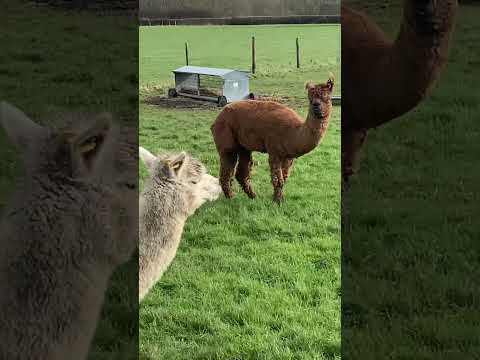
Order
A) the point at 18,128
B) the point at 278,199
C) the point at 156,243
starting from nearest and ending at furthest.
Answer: the point at 18,128 → the point at 156,243 → the point at 278,199

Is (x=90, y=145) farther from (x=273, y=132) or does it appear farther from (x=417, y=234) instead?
(x=417, y=234)

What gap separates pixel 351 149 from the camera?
3.48 meters

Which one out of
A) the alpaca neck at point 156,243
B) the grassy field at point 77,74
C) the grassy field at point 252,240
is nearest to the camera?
the alpaca neck at point 156,243

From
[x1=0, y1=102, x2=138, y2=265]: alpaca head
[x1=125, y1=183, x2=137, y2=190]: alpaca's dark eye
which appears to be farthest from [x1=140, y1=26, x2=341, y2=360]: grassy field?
[x1=0, y1=102, x2=138, y2=265]: alpaca head

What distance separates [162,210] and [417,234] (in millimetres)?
2135

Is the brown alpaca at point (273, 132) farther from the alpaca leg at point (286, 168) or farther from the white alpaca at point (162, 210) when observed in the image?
the white alpaca at point (162, 210)

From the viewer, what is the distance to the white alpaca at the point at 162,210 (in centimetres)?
271

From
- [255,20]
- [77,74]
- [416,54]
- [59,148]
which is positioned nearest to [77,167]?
[59,148]

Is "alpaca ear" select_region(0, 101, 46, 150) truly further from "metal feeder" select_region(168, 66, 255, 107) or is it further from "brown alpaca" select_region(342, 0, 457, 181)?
"brown alpaca" select_region(342, 0, 457, 181)

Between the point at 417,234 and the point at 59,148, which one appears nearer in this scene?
the point at 59,148

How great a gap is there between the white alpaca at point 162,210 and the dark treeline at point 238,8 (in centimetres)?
65

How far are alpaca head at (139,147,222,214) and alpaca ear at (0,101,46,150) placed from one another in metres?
0.89

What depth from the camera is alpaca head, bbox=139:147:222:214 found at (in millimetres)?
2752

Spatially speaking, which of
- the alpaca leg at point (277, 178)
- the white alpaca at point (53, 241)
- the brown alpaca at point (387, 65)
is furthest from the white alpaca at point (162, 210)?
the brown alpaca at point (387, 65)
